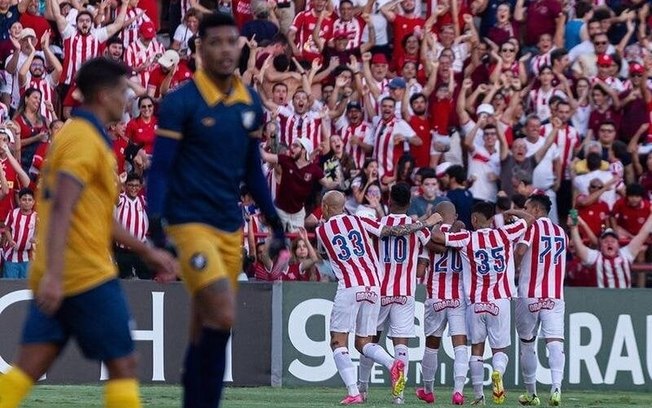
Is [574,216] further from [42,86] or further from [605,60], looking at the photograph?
[42,86]

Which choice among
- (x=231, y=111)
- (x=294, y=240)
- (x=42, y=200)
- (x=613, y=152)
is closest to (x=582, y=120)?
(x=613, y=152)

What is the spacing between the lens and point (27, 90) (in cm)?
2003

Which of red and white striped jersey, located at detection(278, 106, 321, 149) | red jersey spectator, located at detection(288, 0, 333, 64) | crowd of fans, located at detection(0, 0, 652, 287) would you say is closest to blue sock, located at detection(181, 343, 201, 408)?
crowd of fans, located at detection(0, 0, 652, 287)

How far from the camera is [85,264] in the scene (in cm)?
781

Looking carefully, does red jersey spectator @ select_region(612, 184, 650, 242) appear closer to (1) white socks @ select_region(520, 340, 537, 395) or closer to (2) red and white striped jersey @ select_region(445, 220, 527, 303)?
(1) white socks @ select_region(520, 340, 537, 395)

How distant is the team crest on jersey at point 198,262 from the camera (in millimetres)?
8641

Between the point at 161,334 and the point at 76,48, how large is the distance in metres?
5.23

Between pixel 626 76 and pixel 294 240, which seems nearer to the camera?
pixel 294 240

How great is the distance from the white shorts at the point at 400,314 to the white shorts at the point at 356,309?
0.25 meters

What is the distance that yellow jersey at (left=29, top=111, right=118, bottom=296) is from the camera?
7.70 metres

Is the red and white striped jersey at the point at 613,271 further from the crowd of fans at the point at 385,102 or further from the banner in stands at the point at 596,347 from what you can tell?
the banner in stands at the point at 596,347

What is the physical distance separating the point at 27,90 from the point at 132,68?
1.89m

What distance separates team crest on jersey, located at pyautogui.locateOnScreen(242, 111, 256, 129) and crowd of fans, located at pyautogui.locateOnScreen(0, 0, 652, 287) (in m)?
9.26

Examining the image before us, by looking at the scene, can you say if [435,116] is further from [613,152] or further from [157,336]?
[157,336]
